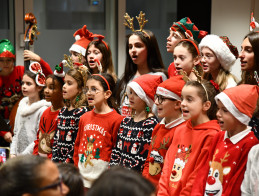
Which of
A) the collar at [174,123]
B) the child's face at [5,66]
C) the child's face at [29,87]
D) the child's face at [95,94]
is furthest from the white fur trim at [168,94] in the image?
the child's face at [5,66]

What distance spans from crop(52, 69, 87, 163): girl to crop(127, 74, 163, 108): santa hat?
731 millimetres

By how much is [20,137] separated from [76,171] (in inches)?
105

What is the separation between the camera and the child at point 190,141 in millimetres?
2576

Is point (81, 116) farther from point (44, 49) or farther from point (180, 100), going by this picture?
point (44, 49)

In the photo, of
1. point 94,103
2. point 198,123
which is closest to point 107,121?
point 94,103

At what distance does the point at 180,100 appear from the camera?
9.47 ft

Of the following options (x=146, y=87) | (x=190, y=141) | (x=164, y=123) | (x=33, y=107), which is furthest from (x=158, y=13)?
(x=190, y=141)

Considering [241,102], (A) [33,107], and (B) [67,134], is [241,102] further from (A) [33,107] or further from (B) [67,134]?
(A) [33,107]

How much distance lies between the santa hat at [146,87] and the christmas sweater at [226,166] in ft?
2.49

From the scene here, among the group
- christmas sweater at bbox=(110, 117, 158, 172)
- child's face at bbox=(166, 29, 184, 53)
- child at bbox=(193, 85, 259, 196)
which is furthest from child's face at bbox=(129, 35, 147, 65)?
child at bbox=(193, 85, 259, 196)

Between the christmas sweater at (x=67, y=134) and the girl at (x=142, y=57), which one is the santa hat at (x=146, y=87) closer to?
the girl at (x=142, y=57)

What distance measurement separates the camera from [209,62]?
3.04 m

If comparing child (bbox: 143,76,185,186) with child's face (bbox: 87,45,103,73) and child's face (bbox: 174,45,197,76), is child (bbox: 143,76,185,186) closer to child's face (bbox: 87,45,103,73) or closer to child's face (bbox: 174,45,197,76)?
child's face (bbox: 174,45,197,76)

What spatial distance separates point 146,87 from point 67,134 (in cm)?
91
